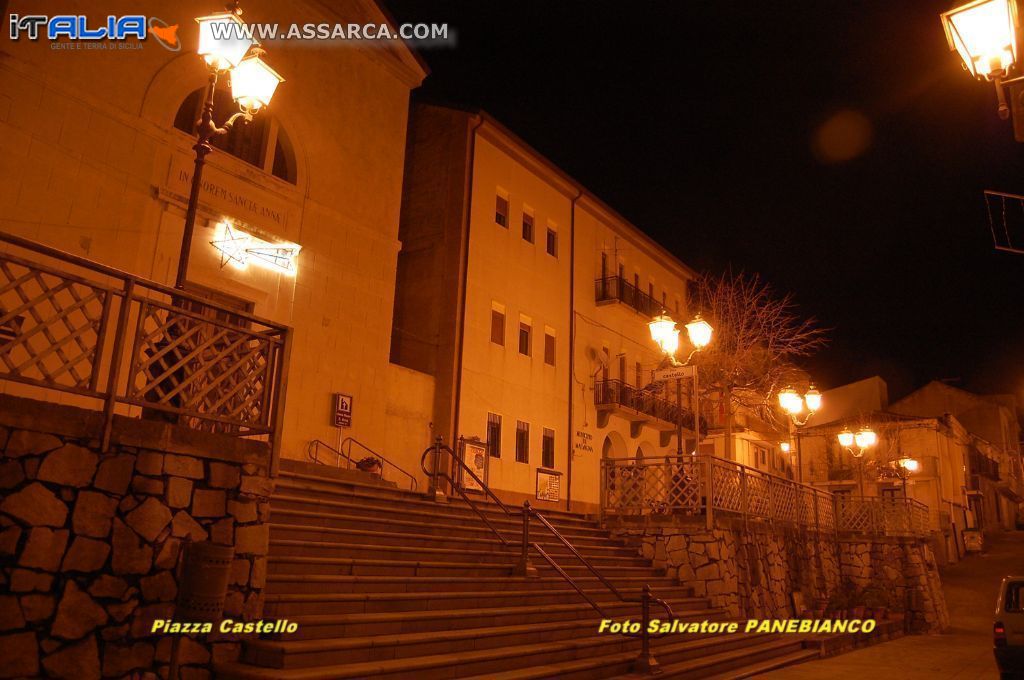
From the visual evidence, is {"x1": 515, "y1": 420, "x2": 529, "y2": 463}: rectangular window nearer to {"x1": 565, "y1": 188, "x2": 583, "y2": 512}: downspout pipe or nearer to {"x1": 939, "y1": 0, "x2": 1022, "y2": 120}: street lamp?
{"x1": 565, "y1": 188, "x2": 583, "y2": 512}: downspout pipe

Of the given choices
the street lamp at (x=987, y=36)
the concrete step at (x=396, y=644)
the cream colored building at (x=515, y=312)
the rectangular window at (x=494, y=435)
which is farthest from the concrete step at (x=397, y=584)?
the rectangular window at (x=494, y=435)

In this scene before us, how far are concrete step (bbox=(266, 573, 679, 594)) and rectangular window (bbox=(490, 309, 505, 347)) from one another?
10.7 meters

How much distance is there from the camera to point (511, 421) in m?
21.0

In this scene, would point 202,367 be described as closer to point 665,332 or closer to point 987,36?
point 987,36

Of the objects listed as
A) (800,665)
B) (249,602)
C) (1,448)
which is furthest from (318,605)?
(800,665)

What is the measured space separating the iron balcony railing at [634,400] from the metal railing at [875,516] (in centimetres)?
535

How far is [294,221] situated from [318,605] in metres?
10.0

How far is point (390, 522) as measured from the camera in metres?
9.84

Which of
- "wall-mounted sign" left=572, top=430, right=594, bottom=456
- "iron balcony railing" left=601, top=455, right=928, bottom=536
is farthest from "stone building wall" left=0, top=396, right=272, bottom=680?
"wall-mounted sign" left=572, top=430, right=594, bottom=456

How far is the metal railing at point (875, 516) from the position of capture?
20.9 metres

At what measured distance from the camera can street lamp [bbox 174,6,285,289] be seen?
27.4ft

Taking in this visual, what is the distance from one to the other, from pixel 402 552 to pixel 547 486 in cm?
1217

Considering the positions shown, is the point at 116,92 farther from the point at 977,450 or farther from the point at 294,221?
the point at 977,450

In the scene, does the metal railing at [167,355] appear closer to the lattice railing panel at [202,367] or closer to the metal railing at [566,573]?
the lattice railing panel at [202,367]
